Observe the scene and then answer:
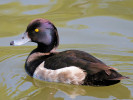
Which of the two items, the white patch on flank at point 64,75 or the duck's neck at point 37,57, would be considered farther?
the duck's neck at point 37,57

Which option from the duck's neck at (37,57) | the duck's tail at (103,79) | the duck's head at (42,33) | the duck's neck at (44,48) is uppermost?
the duck's head at (42,33)

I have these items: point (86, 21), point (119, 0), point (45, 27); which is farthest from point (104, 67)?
point (119, 0)

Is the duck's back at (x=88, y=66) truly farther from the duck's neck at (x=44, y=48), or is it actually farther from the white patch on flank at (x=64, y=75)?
the duck's neck at (x=44, y=48)

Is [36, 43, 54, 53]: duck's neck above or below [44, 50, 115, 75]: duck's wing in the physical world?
above

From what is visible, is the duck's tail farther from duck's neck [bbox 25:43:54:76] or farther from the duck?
duck's neck [bbox 25:43:54:76]

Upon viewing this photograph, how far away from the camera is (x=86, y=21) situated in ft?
31.3

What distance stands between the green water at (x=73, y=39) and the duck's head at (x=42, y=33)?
645 millimetres

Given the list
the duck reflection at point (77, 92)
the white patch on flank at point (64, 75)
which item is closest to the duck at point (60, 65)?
the white patch on flank at point (64, 75)

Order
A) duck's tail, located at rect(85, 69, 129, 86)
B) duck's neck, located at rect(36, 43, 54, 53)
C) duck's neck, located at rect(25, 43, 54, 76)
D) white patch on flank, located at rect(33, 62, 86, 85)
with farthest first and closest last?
duck's neck, located at rect(36, 43, 54, 53)
duck's neck, located at rect(25, 43, 54, 76)
white patch on flank, located at rect(33, 62, 86, 85)
duck's tail, located at rect(85, 69, 129, 86)

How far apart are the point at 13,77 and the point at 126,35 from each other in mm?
2903

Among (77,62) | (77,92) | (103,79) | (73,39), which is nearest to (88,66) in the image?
(77,62)

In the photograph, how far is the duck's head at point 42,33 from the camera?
723 centimetres

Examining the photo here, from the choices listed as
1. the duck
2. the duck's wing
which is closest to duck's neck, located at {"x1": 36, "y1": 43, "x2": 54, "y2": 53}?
the duck

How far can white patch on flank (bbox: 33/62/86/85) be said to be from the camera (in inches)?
254
